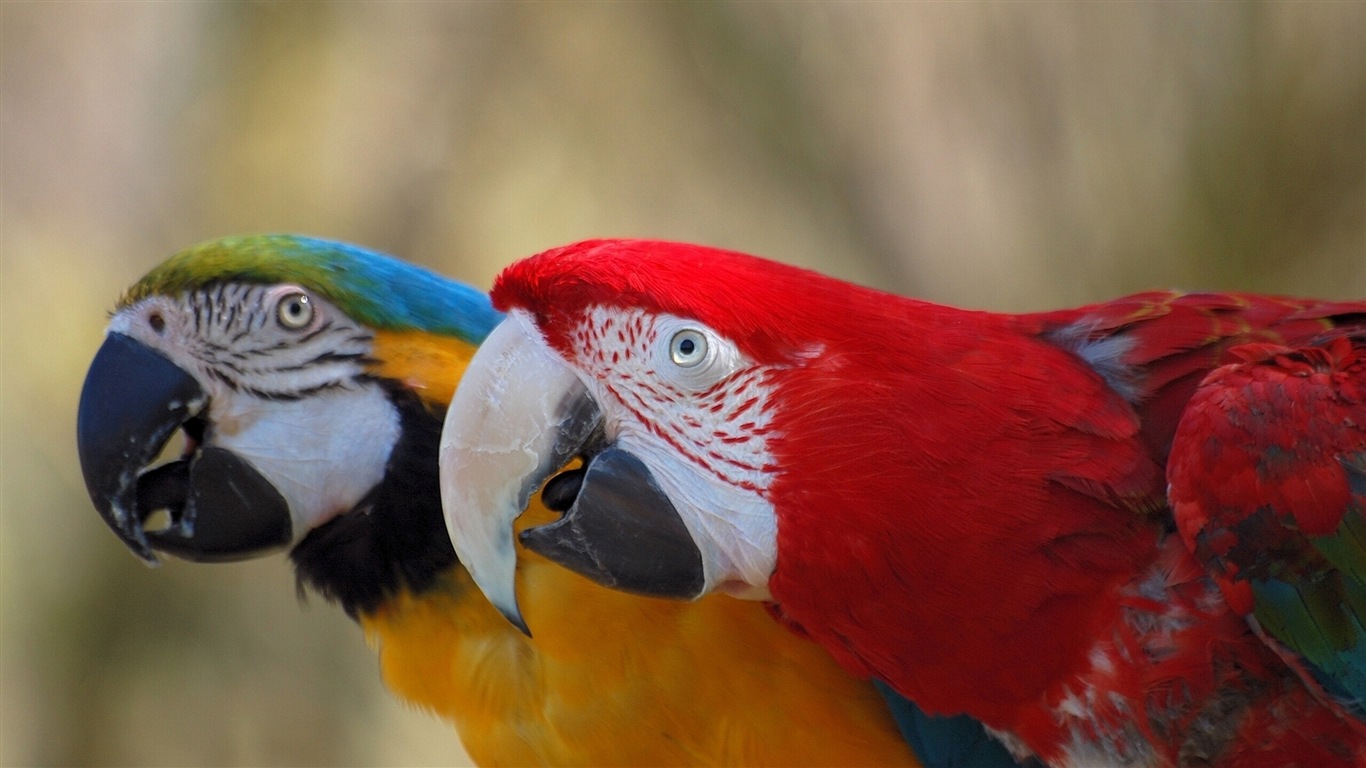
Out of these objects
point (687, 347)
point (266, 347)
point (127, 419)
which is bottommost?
point (127, 419)

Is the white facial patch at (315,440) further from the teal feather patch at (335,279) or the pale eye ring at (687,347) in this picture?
the pale eye ring at (687,347)

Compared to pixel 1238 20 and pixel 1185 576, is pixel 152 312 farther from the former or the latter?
pixel 1238 20

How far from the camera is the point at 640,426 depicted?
1.20 m

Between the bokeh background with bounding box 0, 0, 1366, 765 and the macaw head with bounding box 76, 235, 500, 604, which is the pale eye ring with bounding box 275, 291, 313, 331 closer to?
the macaw head with bounding box 76, 235, 500, 604

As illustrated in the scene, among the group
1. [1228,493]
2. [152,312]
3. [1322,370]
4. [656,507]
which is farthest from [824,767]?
[152,312]

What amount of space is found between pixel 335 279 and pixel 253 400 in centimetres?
20

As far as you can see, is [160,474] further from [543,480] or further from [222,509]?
[543,480]

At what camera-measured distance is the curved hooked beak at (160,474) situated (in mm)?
1488

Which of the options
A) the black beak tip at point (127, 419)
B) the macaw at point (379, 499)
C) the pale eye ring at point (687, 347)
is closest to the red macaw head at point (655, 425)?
the pale eye ring at point (687, 347)

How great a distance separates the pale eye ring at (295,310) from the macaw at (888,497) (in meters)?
0.41

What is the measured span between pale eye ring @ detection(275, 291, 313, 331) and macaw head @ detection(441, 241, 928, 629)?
424mm

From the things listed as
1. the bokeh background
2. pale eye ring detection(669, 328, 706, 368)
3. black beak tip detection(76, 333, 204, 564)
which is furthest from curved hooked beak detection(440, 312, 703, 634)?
the bokeh background

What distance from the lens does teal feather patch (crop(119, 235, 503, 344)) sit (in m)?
1.54

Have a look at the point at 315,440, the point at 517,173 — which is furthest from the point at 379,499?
the point at 517,173
